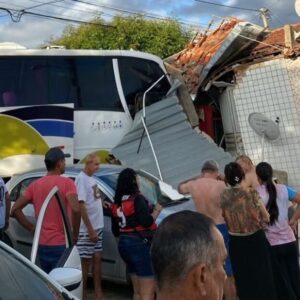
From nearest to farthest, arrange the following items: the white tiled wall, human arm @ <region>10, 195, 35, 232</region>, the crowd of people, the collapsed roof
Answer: the crowd of people, human arm @ <region>10, 195, 35, 232</region>, the white tiled wall, the collapsed roof

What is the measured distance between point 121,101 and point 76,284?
337 inches

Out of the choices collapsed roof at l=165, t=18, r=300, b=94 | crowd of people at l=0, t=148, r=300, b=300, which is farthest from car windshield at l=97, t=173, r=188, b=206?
collapsed roof at l=165, t=18, r=300, b=94

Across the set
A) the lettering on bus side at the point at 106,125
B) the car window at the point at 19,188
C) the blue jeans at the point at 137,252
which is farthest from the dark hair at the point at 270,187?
the lettering on bus side at the point at 106,125

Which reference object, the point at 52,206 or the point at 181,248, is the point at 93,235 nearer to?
the point at 52,206

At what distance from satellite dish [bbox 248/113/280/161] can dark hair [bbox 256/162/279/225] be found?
7348 millimetres

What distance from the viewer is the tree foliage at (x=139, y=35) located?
121 feet

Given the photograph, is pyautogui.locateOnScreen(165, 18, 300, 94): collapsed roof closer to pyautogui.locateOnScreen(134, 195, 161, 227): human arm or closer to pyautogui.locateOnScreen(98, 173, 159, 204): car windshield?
pyautogui.locateOnScreen(98, 173, 159, 204): car windshield

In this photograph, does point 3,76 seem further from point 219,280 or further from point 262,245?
point 219,280

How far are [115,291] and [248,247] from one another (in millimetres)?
3128

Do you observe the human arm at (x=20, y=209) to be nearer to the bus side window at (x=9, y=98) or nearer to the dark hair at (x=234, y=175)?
the dark hair at (x=234, y=175)

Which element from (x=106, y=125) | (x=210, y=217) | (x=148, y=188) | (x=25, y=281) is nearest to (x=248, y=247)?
(x=210, y=217)

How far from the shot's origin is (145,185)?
8.55m

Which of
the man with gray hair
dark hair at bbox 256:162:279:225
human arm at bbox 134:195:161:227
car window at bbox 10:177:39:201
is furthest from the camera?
car window at bbox 10:177:39:201

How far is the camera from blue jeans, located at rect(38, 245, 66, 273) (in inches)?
210
